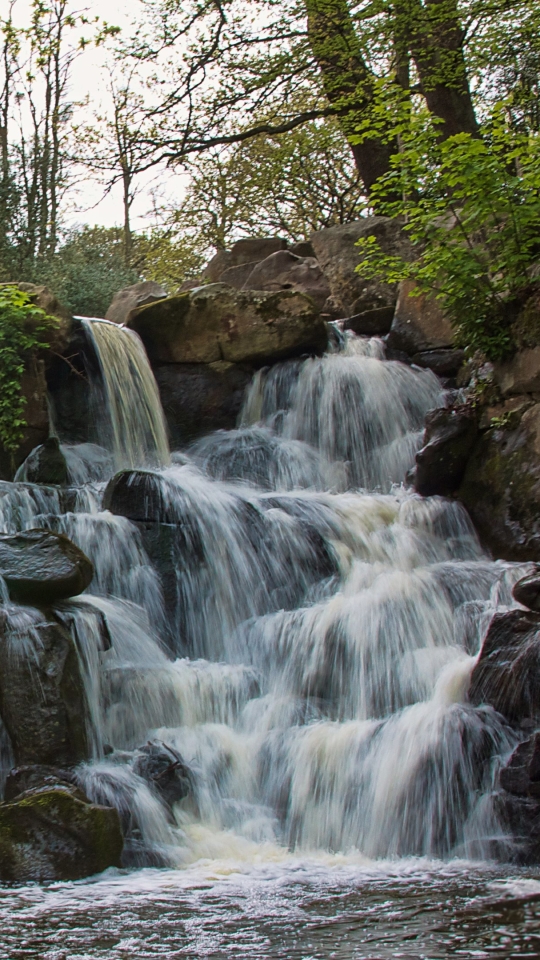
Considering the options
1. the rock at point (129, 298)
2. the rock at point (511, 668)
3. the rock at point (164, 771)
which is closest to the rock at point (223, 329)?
the rock at point (129, 298)

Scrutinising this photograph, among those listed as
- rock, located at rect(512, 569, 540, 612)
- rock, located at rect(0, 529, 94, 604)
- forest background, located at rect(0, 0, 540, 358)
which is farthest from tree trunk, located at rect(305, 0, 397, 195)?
rock, located at rect(0, 529, 94, 604)

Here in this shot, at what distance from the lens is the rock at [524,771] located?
17.0 feet

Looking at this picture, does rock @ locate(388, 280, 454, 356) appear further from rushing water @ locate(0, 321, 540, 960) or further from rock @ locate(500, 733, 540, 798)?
rock @ locate(500, 733, 540, 798)

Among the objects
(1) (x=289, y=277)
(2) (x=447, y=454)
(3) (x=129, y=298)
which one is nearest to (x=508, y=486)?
(2) (x=447, y=454)

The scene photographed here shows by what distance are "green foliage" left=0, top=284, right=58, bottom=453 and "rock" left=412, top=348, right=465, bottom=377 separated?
15.4 feet

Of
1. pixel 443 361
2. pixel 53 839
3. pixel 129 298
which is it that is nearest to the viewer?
pixel 53 839

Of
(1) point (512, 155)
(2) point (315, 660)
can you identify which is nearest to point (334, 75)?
(1) point (512, 155)

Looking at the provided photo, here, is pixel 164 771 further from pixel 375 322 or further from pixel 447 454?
pixel 375 322

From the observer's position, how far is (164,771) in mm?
5809

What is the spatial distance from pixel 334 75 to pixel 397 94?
18.8 feet

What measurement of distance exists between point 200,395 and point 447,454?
3910 millimetres

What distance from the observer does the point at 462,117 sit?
44.9 feet

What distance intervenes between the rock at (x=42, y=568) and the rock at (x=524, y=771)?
302 cm

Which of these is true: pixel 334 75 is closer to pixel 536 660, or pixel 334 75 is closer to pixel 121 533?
pixel 121 533
